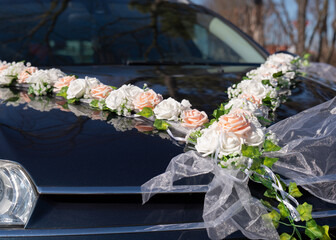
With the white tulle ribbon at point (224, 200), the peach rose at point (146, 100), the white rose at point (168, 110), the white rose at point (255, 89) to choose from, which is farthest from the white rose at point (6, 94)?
the white rose at point (255, 89)

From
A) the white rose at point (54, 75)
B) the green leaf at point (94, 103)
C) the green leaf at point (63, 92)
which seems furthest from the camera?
the white rose at point (54, 75)

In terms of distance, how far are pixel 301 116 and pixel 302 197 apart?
395mm

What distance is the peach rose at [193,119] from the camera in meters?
1.67

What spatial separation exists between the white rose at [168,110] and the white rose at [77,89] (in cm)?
48

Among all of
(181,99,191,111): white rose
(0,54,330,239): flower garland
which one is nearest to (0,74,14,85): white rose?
(0,54,330,239): flower garland

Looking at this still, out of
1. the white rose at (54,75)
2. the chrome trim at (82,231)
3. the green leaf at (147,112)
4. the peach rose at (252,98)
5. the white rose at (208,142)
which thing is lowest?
the chrome trim at (82,231)

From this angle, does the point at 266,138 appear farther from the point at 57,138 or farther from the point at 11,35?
the point at 11,35

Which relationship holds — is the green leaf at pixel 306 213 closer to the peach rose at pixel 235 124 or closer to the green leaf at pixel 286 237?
the green leaf at pixel 286 237

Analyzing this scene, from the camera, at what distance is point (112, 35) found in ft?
10.1

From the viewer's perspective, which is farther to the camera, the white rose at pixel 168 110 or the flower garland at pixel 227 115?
the white rose at pixel 168 110

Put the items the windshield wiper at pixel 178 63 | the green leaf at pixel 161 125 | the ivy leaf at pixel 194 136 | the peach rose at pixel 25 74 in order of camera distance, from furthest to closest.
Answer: the windshield wiper at pixel 178 63 < the peach rose at pixel 25 74 < the green leaf at pixel 161 125 < the ivy leaf at pixel 194 136

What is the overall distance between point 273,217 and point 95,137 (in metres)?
0.71

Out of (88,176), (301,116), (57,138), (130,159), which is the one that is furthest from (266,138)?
(57,138)

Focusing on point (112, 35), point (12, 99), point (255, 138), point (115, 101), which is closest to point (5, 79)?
point (12, 99)
